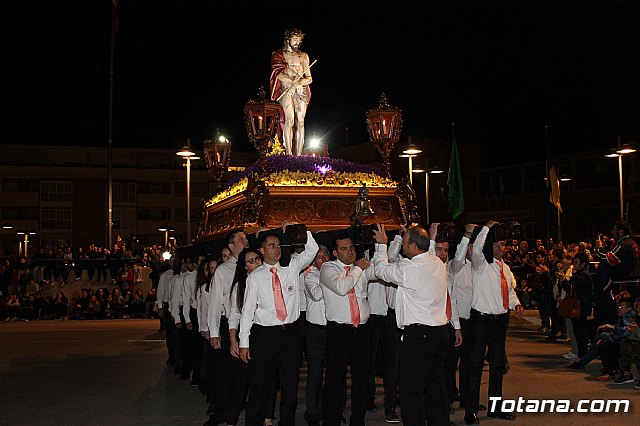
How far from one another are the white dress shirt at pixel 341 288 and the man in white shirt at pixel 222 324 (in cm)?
109

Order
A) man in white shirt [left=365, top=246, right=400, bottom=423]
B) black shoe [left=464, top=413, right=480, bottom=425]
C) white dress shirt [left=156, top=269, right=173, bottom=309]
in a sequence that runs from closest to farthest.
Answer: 1. black shoe [left=464, top=413, right=480, bottom=425]
2. man in white shirt [left=365, top=246, right=400, bottom=423]
3. white dress shirt [left=156, top=269, right=173, bottom=309]

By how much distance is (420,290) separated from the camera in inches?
297

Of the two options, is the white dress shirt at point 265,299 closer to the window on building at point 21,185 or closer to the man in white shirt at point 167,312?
the man in white shirt at point 167,312

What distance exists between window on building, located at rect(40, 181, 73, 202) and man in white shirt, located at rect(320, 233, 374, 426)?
58139 mm

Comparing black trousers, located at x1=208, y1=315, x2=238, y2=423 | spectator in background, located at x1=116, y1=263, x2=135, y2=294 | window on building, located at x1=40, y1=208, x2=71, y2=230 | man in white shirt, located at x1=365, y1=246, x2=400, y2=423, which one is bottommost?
black trousers, located at x1=208, y1=315, x2=238, y2=423

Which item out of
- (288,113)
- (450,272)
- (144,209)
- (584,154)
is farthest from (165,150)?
(450,272)

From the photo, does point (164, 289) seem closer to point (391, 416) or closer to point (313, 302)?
point (313, 302)

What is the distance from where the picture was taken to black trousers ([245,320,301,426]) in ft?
26.0

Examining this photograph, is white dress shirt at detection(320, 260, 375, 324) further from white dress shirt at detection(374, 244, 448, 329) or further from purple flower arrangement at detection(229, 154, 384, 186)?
purple flower arrangement at detection(229, 154, 384, 186)

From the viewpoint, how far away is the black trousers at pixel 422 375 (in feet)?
24.1

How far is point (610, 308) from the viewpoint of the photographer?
1365cm

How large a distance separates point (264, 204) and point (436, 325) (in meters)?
6.29

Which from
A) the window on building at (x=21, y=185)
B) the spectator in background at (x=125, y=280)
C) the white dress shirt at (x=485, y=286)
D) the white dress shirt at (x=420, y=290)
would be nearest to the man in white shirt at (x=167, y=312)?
the white dress shirt at (x=485, y=286)

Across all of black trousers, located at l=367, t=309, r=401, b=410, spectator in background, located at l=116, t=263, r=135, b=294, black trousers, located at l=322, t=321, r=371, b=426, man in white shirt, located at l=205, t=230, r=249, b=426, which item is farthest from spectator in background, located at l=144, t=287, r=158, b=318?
black trousers, located at l=322, t=321, r=371, b=426
